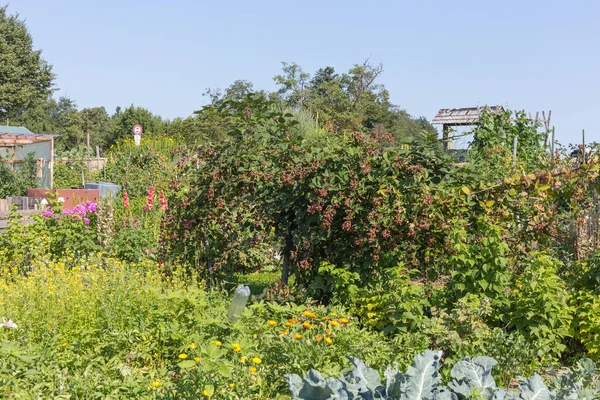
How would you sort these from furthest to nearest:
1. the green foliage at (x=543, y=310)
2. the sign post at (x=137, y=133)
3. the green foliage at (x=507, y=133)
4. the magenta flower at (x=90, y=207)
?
the sign post at (x=137, y=133), the green foliage at (x=507, y=133), the magenta flower at (x=90, y=207), the green foliage at (x=543, y=310)

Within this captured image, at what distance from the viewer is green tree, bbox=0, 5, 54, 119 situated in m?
34.7

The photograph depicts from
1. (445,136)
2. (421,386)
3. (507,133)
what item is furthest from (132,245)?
(507,133)

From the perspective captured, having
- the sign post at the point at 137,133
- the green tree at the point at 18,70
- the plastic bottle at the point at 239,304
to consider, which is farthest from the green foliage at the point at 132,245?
the green tree at the point at 18,70

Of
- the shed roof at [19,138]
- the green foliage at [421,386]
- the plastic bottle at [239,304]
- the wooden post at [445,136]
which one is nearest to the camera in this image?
the green foliage at [421,386]

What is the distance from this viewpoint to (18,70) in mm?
35125

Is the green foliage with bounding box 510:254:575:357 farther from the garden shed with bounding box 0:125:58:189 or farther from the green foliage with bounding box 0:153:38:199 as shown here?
the garden shed with bounding box 0:125:58:189

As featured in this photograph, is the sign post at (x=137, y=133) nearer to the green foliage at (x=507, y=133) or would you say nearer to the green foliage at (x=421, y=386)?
the green foliage at (x=507, y=133)

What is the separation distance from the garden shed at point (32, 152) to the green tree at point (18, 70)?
13.0m

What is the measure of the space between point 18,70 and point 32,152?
679 inches

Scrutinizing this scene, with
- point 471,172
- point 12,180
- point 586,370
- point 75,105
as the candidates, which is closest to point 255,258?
point 471,172

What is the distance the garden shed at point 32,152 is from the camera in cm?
1984

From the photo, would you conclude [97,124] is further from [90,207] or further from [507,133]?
[90,207]

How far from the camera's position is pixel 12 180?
60.5 feet

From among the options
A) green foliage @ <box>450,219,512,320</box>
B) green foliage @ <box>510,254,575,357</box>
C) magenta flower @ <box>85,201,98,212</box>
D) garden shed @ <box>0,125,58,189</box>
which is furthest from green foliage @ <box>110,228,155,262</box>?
garden shed @ <box>0,125,58,189</box>
